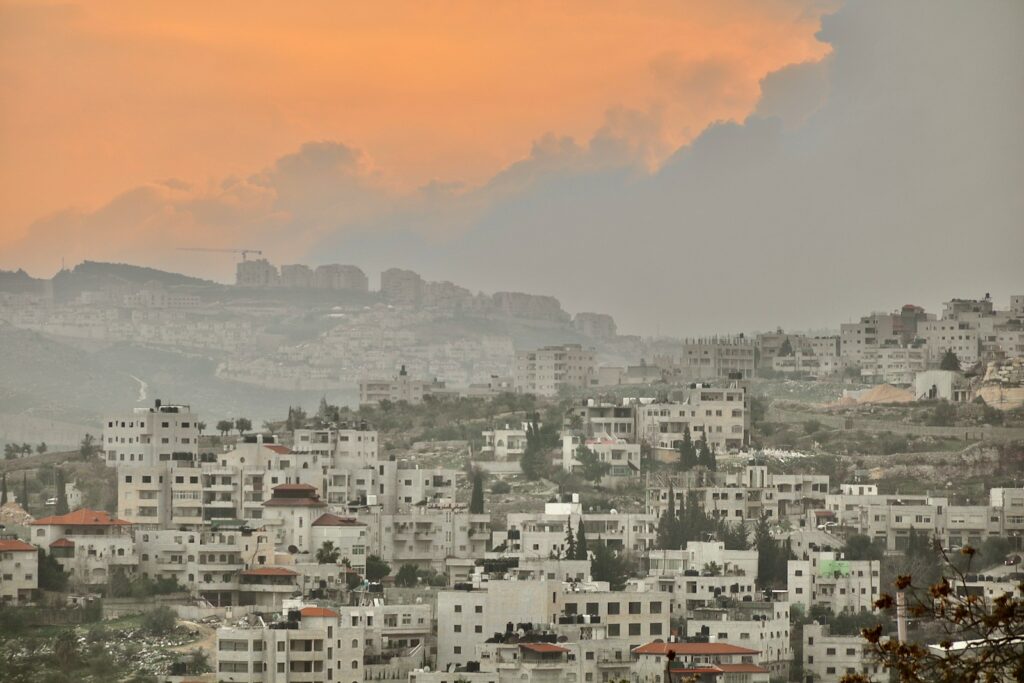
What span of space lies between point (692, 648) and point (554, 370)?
143 feet

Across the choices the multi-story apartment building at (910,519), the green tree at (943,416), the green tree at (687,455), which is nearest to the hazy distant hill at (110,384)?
the green tree at (943,416)

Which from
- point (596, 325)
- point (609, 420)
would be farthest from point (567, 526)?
point (596, 325)

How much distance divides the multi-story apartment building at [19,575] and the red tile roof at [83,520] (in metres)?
1.46

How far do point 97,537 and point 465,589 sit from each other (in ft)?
20.2

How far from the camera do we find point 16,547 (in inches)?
1644

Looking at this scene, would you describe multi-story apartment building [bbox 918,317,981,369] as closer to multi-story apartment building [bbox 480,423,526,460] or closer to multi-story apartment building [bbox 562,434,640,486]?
multi-story apartment building [bbox 480,423,526,460]

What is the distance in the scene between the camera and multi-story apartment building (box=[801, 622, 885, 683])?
1511 inches

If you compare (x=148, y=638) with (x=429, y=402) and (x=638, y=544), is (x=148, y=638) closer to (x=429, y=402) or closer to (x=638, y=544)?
(x=638, y=544)

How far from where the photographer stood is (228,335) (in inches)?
4916

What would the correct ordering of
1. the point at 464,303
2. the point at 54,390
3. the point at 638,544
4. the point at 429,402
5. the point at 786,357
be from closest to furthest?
the point at 638,544
the point at 429,402
the point at 786,357
the point at 54,390
the point at 464,303

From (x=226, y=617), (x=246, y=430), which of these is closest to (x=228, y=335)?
(x=246, y=430)

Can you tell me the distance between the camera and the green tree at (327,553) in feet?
136

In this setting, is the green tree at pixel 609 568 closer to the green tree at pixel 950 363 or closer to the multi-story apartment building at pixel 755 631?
the multi-story apartment building at pixel 755 631

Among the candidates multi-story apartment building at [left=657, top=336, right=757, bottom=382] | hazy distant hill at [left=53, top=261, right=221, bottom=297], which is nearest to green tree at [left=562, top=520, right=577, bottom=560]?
multi-story apartment building at [left=657, top=336, right=757, bottom=382]
